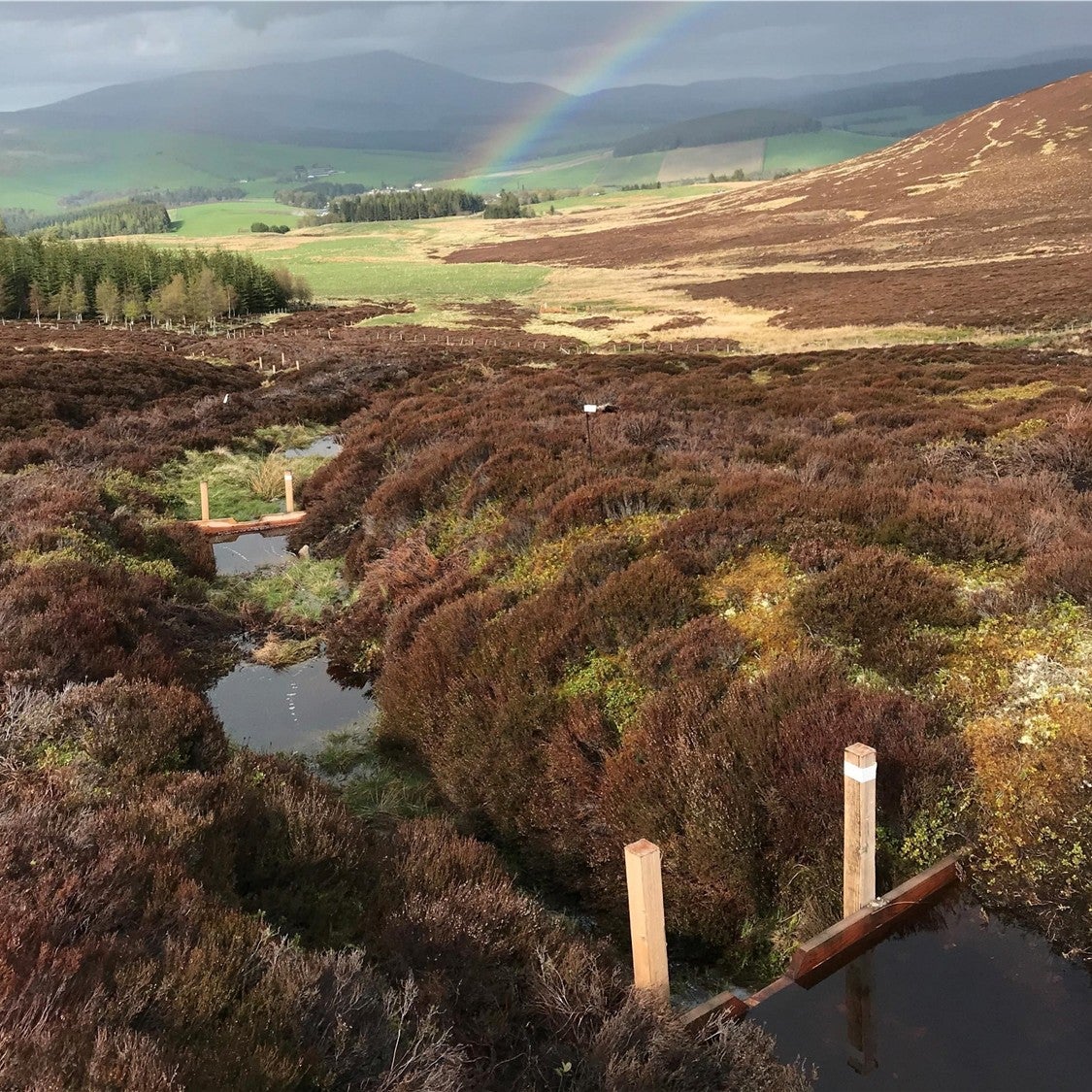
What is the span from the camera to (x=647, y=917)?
14.4 feet

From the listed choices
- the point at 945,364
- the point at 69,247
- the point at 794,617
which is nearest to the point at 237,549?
the point at 794,617

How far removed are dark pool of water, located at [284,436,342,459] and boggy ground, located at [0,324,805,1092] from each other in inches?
526

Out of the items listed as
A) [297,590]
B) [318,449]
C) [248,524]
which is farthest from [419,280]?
[297,590]

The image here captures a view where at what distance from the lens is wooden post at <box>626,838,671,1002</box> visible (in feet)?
14.2

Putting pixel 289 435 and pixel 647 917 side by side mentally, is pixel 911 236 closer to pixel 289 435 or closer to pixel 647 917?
pixel 289 435

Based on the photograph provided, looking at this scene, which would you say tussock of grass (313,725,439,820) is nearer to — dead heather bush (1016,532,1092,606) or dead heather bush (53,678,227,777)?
dead heather bush (53,678,227,777)

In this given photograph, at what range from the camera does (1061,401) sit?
17203 mm

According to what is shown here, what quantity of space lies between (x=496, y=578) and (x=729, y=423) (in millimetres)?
8467

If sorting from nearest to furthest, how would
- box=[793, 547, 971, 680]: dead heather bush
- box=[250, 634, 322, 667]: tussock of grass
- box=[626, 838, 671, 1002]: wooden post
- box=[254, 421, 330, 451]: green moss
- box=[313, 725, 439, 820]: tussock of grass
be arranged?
box=[626, 838, 671, 1002]: wooden post → box=[793, 547, 971, 680]: dead heather bush → box=[313, 725, 439, 820]: tussock of grass → box=[250, 634, 322, 667]: tussock of grass → box=[254, 421, 330, 451]: green moss

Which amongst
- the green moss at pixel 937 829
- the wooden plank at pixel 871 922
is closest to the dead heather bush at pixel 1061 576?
the green moss at pixel 937 829

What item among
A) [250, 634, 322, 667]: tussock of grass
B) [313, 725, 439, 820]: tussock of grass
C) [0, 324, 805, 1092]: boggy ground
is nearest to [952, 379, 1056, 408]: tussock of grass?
[250, 634, 322, 667]: tussock of grass

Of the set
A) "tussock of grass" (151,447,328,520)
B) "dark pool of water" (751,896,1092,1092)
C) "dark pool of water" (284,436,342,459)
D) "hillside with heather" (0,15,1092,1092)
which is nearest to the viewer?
"hillside with heather" (0,15,1092,1092)

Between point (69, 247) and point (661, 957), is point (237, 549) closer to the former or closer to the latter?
point (661, 957)

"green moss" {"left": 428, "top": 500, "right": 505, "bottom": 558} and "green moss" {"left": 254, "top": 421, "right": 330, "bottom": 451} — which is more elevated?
"green moss" {"left": 428, "top": 500, "right": 505, "bottom": 558}
